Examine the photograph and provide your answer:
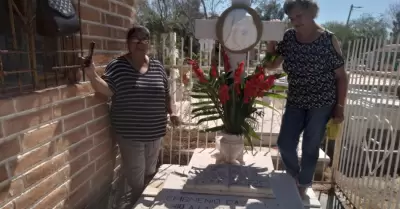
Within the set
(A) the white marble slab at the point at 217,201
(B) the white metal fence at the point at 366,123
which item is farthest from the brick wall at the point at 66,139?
(B) the white metal fence at the point at 366,123

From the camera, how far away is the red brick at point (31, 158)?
4.53ft

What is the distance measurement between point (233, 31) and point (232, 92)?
498 mm

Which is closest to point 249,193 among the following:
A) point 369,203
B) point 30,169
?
point 30,169

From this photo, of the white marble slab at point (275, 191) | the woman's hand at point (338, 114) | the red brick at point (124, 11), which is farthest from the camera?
the red brick at point (124, 11)

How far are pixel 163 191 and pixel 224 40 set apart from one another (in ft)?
4.07

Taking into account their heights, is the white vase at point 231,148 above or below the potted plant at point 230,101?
below

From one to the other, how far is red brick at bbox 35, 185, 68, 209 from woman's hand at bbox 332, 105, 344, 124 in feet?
6.20

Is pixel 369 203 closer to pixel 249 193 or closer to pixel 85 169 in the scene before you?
pixel 249 193

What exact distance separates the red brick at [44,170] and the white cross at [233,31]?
4.50 feet

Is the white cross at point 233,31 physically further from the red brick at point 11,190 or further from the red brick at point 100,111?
the red brick at point 11,190

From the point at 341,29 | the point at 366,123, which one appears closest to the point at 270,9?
the point at 341,29

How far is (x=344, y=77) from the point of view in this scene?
7.12 feet

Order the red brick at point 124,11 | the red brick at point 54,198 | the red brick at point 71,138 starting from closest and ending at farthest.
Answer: the red brick at point 54,198
the red brick at point 71,138
the red brick at point 124,11

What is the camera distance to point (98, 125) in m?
2.19
